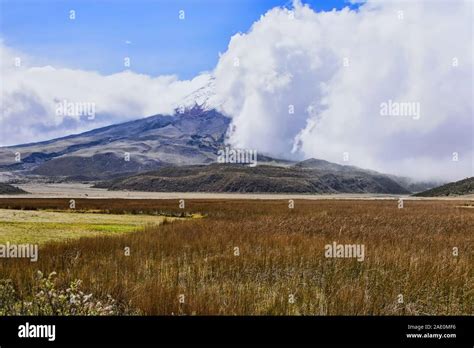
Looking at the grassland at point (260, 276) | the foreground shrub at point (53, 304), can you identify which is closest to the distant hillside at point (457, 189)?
the grassland at point (260, 276)

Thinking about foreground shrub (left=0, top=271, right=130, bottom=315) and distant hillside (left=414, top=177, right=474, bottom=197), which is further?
distant hillside (left=414, top=177, right=474, bottom=197)

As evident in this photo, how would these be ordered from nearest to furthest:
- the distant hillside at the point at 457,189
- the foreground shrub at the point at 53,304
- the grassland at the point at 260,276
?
1. the foreground shrub at the point at 53,304
2. the grassland at the point at 260,276
3. the distant hillside at the point at 457,189

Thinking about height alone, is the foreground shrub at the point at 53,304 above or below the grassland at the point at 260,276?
above

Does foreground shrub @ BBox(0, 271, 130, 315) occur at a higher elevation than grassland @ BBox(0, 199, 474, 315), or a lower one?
higher

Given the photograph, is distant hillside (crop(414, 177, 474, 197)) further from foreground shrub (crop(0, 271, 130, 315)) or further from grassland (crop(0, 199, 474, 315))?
foreground shrub (crop(0, 271, 130, 315))

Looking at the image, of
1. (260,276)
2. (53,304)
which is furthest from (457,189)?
(53,304)

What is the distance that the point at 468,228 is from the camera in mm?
22188

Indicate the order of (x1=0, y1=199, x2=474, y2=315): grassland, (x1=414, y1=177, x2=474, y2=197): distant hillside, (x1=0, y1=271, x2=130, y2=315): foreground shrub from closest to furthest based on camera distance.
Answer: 1. (x1=0, y1=271, x2=130, y2=315): foreground shrub
2. (x1=0, y1=199, x2=474, y2=315): grassland
3. (x1=414, y1=177, x2=474, y2=197): distant hillside

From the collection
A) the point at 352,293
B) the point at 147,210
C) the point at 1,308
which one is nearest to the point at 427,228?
the point at 352,293

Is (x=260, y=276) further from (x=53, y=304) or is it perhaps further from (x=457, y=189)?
(x=457, y=189)

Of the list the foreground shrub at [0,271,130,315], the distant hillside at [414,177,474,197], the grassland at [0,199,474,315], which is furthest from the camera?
the distant hillside at [414,177,474,197]

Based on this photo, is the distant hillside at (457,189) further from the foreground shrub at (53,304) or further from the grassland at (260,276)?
the foreground shrub at (53,304)

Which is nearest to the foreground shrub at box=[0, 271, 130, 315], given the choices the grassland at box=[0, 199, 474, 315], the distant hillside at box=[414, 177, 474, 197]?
the grassland at box=[0, 199, 474, 315]

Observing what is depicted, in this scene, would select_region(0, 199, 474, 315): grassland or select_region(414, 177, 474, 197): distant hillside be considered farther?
select_region(414, 177, 474, 197): distant hillside
